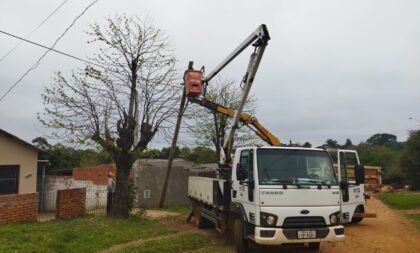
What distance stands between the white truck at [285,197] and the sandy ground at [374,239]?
2.82 ft

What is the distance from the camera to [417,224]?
17.0 metres

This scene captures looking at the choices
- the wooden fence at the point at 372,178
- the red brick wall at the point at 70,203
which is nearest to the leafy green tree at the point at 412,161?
the wooden fence at the point at 372,178

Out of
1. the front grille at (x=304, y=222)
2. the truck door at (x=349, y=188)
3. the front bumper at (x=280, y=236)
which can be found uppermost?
the truck door at (x=349, y=188)

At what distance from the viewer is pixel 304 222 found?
980 centimetres

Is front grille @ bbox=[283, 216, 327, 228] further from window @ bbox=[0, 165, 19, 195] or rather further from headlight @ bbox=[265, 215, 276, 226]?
window @ bbox=[0, 165, 19, 195]

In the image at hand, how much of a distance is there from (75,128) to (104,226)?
13.2ft

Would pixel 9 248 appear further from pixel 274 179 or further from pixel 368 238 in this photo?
pixel 368 238

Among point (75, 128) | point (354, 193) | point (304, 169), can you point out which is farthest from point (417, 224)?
point (75, 128)

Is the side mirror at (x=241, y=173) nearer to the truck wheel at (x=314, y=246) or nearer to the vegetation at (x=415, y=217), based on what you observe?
the truck wheel at (x=314, y=246)

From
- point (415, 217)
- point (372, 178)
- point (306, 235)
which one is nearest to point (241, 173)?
point (306, 235)

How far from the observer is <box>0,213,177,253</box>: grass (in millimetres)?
11164

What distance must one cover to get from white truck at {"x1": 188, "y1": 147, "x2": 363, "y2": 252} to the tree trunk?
23.6 ft

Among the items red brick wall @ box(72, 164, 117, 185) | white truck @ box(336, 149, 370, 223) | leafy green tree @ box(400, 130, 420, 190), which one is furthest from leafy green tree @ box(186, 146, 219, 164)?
leafy green tree @ box(400, 130, 420, 190)

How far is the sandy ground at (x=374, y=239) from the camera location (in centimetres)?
1155
